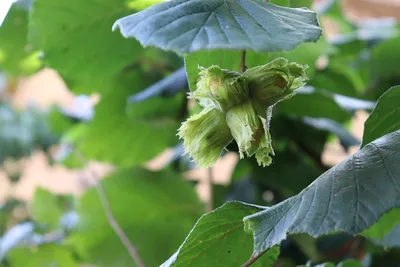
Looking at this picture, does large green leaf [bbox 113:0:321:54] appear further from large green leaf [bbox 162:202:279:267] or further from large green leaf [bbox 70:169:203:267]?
large green leaf [bbox 70:169:203:267]

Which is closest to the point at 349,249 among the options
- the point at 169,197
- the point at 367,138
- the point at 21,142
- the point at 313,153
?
the point at 313,153

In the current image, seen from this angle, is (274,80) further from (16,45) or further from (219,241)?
(16,45)

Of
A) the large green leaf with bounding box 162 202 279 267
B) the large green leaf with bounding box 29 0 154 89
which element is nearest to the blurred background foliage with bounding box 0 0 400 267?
the large green leaf with bounding box 29 0 154 89

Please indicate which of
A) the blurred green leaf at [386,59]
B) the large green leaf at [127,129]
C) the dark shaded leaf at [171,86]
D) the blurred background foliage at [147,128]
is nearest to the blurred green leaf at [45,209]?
the blurred background foliage at [147,128]

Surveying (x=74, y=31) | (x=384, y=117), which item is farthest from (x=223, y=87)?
(x=74, y=31)

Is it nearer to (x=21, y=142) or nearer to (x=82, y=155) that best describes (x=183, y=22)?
(x=82, y=155)

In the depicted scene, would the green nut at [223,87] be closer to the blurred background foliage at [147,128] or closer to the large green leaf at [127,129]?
the blurred background foliage at [147,128]

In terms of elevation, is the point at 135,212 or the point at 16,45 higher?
the point at 16,45
